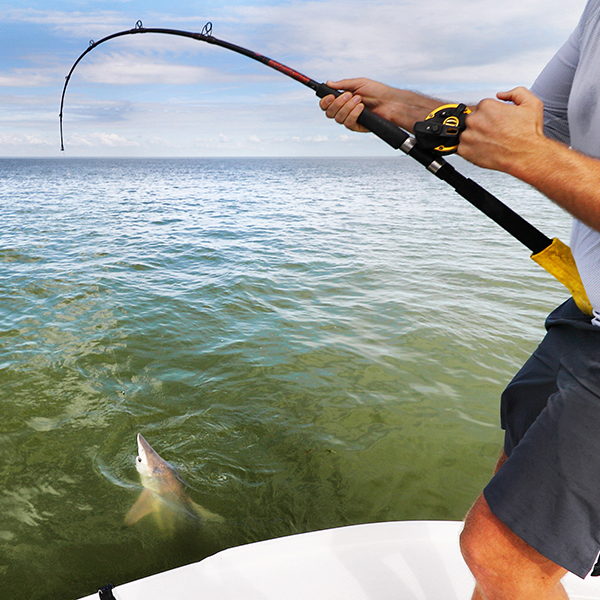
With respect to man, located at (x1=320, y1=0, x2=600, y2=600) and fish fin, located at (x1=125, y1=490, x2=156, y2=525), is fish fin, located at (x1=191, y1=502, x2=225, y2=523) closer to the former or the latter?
fish fin, located at (x1=125, y1=490, x2=156, y2=525)

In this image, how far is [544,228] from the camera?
16.9 metres

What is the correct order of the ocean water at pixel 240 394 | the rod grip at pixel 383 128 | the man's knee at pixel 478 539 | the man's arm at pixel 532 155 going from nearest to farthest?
the man's arm at pixel 532 155
the man's knee at pixel 478 539
the rod grip at pixel 383 128
the ocean water at pixel 240 394

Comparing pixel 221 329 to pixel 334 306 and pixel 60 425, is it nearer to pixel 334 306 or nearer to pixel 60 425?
pixel 334 306

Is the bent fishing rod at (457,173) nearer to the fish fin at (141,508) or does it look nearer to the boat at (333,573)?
the boat at (333,573)

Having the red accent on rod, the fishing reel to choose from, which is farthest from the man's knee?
the red accent on rod

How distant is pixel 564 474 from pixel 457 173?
3.98ft

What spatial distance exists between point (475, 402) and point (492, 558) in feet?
13.4

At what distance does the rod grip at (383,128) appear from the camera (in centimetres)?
194

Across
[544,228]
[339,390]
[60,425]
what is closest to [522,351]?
[339,390]

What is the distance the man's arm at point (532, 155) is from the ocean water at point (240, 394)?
130 inches

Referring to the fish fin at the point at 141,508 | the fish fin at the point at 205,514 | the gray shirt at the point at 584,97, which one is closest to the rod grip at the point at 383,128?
the gray shirt at the point at 584,97

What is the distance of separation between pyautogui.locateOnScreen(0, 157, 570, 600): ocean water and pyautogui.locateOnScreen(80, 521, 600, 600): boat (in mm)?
1400

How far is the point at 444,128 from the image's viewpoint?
161 cm

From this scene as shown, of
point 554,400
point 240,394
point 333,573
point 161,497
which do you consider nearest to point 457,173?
point 554,400
